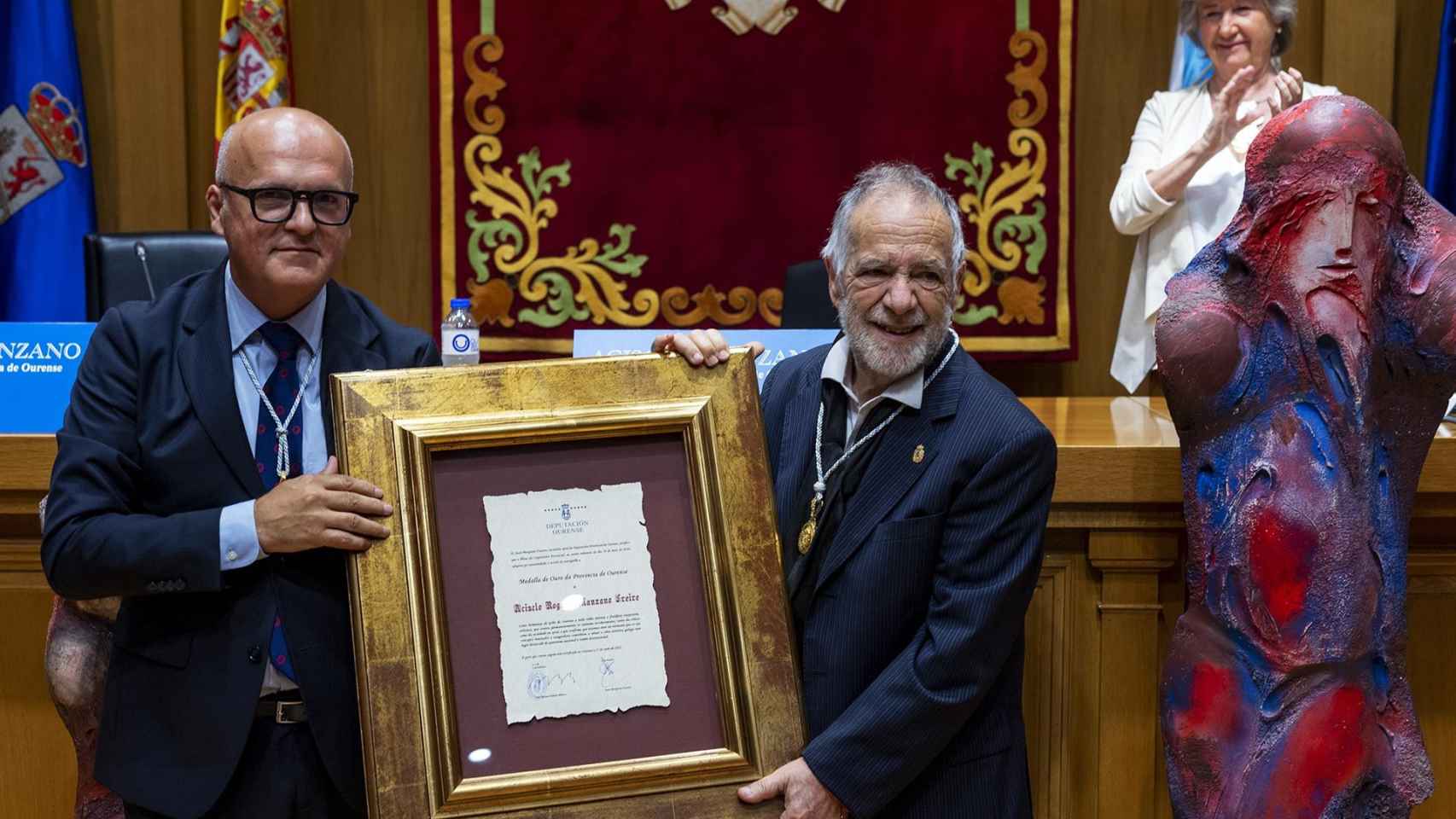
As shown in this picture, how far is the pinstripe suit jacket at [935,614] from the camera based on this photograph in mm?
1932

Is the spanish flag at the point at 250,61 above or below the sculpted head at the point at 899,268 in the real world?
above

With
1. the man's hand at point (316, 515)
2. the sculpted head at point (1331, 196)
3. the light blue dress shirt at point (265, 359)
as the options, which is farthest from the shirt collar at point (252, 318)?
the sculpted head at point (1331, 196)

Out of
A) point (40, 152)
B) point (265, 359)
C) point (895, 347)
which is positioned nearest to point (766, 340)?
point (895, 347)

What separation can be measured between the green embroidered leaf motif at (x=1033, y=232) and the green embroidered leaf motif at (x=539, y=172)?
1.48 m

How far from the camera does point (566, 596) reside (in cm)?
194

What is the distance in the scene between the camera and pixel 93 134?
5.14 meters

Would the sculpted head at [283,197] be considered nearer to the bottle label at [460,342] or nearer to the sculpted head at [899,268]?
the sculpted head at [899,268]

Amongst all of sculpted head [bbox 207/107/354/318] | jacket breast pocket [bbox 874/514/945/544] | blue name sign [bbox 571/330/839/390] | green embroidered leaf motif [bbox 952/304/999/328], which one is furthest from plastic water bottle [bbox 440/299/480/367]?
green embroidered leaf motif [bbox 952/304/999/328]

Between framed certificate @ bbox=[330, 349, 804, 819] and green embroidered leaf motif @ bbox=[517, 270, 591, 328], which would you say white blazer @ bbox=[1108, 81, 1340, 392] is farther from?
framed certificate @ bbox=[330, 349, 804, 819]

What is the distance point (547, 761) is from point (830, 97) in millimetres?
3425

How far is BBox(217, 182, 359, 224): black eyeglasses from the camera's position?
192 centimetres

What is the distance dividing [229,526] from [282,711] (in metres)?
0.26

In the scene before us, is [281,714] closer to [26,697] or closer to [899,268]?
[899,268]
